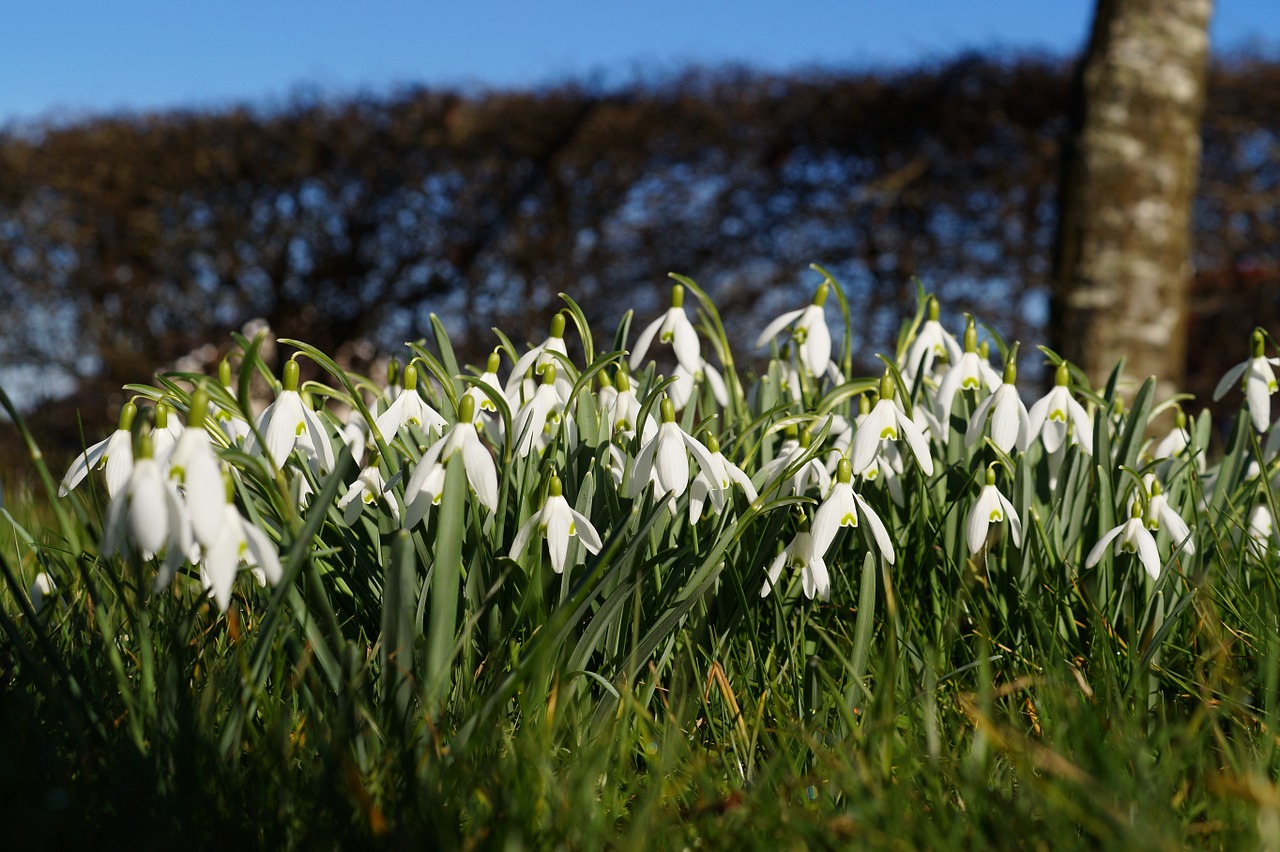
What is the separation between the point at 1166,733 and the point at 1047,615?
67cm

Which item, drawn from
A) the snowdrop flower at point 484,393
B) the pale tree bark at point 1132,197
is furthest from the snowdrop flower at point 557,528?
the pale tree bark at point 1132,197

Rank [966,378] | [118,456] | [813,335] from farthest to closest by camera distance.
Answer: [813,335] < [966,378] < [118,456]

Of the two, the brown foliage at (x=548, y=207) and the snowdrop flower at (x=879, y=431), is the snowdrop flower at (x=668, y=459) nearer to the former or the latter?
the snowdrop flower at (x=879, y=431)

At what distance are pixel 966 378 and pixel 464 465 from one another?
3.48ft

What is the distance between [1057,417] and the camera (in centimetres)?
182

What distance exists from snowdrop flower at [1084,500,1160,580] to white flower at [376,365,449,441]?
115 centimetres

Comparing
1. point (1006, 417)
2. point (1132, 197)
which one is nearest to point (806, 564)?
point (1006, 417)

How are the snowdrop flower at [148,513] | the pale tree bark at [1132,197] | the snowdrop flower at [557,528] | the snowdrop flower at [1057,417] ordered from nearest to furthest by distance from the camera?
1. the snowdrop flower at [148,513]
2. the snowdrop flower at [557,528]
3. the snowdrop flower at [1057,417]
4. the pale tree bark at [1132,197]

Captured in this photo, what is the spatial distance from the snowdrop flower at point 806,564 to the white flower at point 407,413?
64 cm

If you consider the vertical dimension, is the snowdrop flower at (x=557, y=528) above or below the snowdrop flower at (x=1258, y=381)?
below

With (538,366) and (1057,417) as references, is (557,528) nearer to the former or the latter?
(538,366)

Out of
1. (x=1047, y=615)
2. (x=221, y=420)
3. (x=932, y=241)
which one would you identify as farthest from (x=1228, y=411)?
(x=221, y=420)

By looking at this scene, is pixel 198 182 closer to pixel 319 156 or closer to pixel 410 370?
pixel 319 156

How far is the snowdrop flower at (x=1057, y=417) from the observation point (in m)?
1.81
